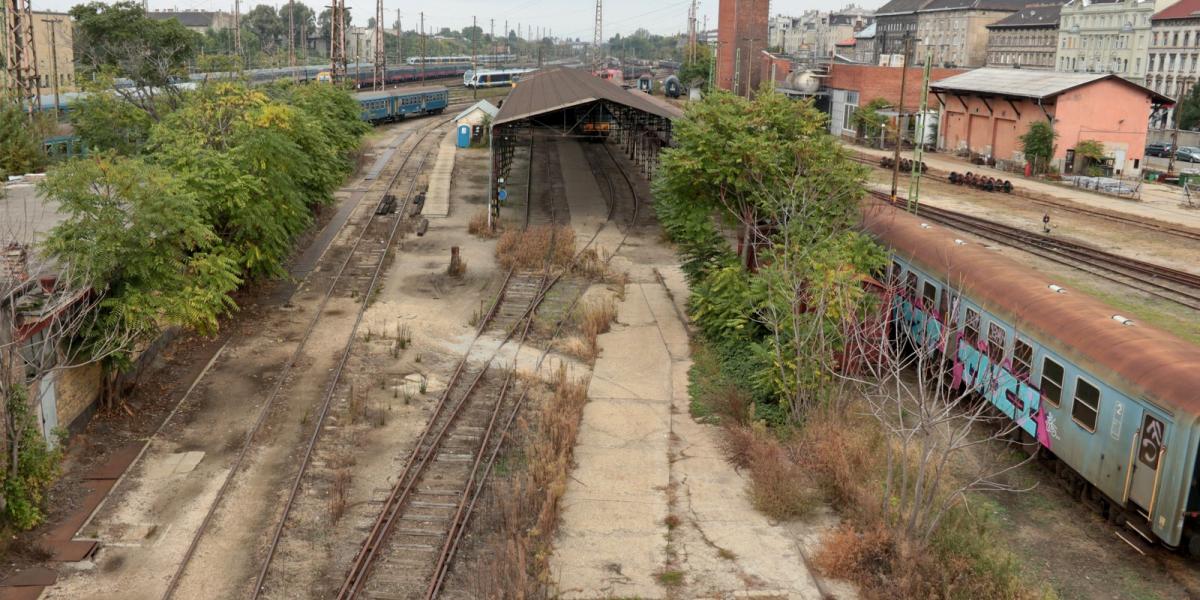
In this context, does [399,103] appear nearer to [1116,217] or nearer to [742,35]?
[742,35]

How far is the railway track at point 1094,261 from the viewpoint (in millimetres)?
26739

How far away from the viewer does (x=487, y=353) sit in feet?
70.8

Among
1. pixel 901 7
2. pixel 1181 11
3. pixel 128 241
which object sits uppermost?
pixel 901 7

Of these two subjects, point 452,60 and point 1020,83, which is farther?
point 452,60

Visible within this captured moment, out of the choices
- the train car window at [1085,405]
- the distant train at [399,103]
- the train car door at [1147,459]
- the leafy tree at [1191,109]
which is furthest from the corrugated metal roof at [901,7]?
the train car door at [1147,459]

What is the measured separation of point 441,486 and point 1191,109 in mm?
72863

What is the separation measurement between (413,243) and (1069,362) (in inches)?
903

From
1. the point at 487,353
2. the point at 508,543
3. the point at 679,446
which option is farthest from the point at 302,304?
the point at 508,543

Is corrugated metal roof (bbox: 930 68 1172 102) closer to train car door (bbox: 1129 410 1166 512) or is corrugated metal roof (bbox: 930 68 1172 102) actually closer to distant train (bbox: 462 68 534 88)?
train car door (bbox: 1129 410 1166 512)

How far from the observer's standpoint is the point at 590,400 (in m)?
18.9

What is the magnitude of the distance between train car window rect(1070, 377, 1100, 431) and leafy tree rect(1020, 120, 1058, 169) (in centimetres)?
4053

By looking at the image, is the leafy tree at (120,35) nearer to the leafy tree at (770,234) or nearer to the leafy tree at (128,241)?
the leafy tree at (128,241)

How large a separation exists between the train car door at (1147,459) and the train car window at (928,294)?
6.83 meters

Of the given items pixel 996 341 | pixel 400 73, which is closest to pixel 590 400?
pixel 996 341
